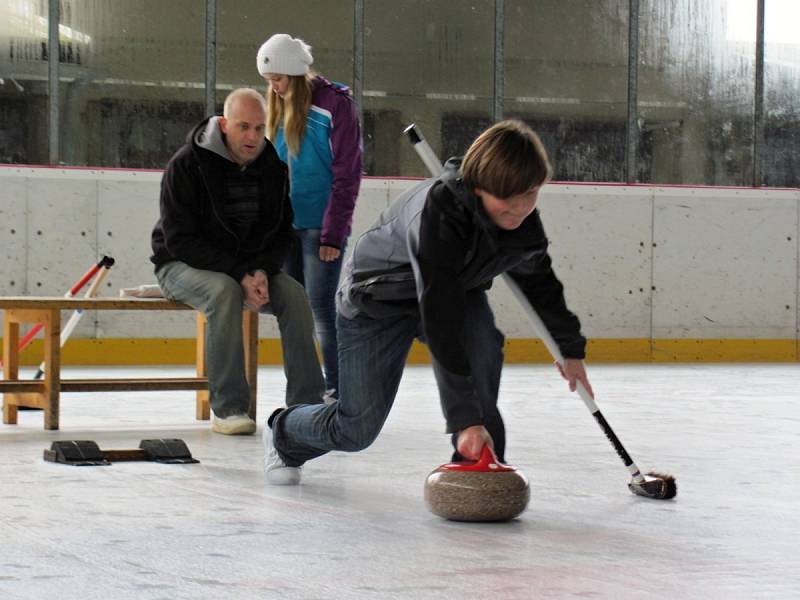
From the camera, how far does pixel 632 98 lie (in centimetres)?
1037

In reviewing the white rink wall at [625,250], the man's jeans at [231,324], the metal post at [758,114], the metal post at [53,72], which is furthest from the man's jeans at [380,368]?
the metal post at [758,114]

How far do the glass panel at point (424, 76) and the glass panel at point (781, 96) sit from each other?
7.05ft

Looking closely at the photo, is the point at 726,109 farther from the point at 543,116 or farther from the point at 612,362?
the point at 612,362

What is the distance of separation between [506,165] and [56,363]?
2.62m

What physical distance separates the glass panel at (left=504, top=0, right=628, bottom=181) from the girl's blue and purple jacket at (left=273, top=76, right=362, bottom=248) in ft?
16.5

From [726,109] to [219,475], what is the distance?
25.0 ft

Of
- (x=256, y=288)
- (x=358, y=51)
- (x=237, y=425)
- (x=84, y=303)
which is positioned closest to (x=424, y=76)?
(x=358, y=51)

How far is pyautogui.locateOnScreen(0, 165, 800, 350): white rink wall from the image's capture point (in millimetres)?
8914

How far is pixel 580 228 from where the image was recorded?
9.87 m

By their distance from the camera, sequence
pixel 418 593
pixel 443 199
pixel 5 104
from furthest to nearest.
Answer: pixel 5 104 → pixel 443 199 → pixel 418 593

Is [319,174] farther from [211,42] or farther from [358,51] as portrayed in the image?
[358,51]

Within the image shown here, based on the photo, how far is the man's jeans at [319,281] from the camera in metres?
5.16

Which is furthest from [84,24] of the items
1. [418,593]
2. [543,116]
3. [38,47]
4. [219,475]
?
[418,593]

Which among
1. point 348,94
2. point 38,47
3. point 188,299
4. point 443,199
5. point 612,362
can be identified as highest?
point 38,47
